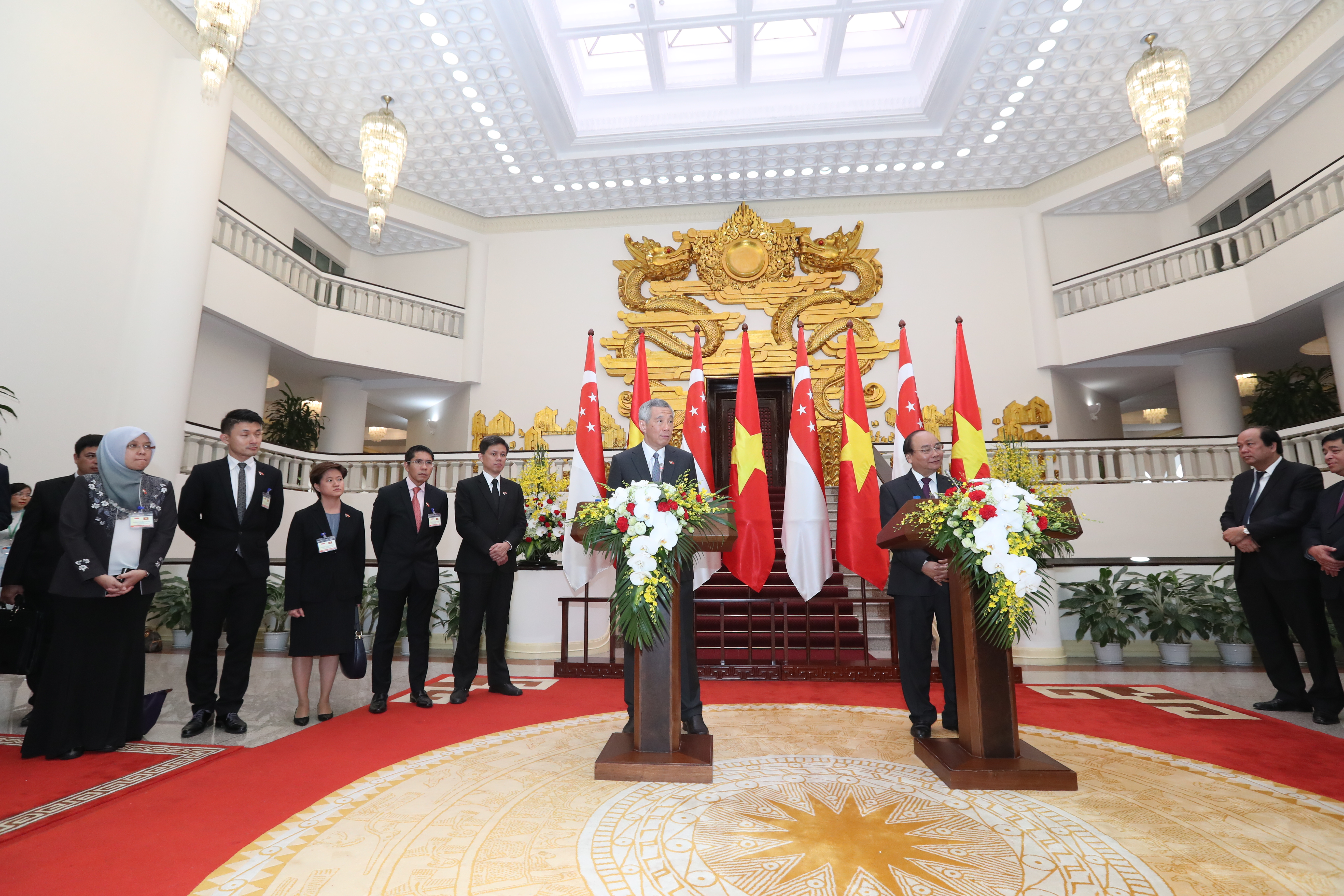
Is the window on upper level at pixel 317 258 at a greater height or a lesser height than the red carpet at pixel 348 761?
greater

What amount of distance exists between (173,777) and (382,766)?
0.75 meters

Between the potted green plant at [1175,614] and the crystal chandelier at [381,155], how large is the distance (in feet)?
27.2

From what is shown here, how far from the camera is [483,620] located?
14.1 feet

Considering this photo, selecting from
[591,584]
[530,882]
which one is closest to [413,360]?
[591,584]

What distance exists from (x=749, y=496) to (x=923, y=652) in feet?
7.84

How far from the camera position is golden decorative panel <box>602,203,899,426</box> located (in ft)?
33.1

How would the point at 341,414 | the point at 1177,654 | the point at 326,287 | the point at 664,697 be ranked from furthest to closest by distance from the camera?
the point at 341,414, the point at 326,287, the point at 1177,654, the point at 664,697

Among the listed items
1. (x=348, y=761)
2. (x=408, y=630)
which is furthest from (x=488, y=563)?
(x=348, y=761)

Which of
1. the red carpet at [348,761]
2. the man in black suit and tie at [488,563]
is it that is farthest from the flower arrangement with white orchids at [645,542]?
the man in black suit and tie at [488,563]

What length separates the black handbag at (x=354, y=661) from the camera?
3.63m

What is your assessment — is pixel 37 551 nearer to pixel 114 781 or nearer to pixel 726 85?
pixel 114 781

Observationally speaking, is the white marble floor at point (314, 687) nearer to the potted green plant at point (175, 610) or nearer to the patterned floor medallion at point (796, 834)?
the potted green plant at point (175, 610)

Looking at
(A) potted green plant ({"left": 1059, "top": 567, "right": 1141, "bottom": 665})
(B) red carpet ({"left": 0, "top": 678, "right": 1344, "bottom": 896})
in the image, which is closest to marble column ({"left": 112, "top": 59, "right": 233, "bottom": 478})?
(B) red carpet ({"left": 0, "top": 678, "right": 1344, "bottom": 896})

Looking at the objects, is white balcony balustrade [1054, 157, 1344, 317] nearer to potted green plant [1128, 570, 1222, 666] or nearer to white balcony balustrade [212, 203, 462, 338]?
potted green plant [1128, 570, 1222, 666]
